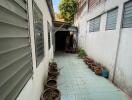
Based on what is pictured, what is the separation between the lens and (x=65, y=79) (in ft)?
14.7

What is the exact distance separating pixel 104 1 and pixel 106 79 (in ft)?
11.2

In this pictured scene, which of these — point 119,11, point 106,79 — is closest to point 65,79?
point 106,79

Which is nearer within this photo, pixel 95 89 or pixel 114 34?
pixel 95 89

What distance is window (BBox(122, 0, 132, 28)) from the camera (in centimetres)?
340

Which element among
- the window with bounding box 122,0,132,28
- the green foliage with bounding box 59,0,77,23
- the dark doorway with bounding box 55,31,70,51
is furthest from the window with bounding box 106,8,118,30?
the dark doorway with bounding box 55,31,70,51

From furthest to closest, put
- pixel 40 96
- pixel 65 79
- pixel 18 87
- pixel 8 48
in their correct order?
pixel 65 79, pixel 40 96, pixel 18 87, pixel 8 48

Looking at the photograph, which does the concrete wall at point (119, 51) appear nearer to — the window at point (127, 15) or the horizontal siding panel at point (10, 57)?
the window at point (127, 15)

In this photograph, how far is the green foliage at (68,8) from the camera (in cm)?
1355

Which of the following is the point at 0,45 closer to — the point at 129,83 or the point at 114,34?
the point at 129,83

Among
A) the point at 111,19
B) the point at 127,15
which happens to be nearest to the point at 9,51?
the point at 127,15

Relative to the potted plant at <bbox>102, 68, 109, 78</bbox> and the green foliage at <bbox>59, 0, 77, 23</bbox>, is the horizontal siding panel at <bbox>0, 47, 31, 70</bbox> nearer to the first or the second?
the potted plant at <bbox>102, 68, 109, 78</bbox>

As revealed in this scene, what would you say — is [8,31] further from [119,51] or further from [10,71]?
[119,51]

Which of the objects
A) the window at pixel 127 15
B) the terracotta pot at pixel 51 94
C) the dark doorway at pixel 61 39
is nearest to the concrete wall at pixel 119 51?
the window at pixel 127 15

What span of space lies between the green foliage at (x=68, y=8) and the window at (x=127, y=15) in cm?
1070
